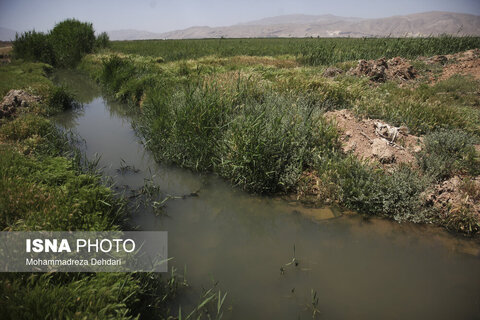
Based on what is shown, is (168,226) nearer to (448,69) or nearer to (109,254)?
(109,254)

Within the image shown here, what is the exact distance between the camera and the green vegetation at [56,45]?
61.1ft

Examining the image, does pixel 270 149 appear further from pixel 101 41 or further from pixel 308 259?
pixel 101 41

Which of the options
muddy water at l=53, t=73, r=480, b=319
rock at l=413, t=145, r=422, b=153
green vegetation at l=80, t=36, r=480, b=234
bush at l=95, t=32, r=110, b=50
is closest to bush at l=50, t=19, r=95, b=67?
bush at l=95, t=32, r=110, b=50

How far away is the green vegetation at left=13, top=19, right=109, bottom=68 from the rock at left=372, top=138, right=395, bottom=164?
842 inches

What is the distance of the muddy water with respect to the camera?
256 centimetres

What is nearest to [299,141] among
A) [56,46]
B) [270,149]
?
[270,149]

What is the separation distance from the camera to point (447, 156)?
4461 millimetres

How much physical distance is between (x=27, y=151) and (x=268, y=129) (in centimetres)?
422

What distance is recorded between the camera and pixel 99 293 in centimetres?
197

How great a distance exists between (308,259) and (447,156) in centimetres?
336

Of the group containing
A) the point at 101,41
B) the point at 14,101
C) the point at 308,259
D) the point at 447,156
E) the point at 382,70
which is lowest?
the point at 308,259

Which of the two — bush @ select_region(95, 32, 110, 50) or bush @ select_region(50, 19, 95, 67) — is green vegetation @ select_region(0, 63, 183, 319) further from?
bush @ select_region(95, 32, 110, 50)

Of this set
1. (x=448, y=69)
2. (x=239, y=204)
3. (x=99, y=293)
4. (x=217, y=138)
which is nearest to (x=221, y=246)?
(x=239, y=204)

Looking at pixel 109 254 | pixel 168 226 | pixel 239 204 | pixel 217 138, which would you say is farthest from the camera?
pixel 217 138
